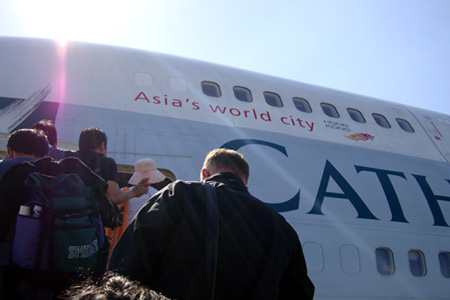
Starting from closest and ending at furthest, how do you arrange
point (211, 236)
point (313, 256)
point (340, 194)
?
point (211, 236) < point (313, 256) < point (340, 194)

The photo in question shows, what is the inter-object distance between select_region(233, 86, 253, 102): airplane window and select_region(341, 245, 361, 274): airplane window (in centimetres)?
278

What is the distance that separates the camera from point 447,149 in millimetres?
8758

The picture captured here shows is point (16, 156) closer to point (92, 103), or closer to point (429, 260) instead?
point (92, 103)

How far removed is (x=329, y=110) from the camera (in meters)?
7.62

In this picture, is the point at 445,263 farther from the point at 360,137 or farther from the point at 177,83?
the point at 177,83

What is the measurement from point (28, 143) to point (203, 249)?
1.52 metres

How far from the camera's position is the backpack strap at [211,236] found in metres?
1.92

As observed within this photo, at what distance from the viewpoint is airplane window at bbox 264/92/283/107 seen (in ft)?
23.0

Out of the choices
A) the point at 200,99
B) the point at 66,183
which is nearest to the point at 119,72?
the point at 200,99

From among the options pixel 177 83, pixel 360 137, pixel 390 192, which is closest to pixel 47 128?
pixel 177 83

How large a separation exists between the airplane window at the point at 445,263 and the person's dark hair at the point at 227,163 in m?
5.56

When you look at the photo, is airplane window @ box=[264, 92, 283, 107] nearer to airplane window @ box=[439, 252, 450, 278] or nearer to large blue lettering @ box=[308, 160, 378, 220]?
large blue lettering @ box=[308, 160, 378, 220]

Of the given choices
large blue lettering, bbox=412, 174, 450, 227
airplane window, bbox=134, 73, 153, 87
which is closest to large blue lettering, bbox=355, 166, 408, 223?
large blue lettering, bbox=412, 174, 450, 227

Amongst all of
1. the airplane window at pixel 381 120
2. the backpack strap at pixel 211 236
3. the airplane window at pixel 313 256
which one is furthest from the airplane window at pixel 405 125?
the backpack strap at pixel 211 236
